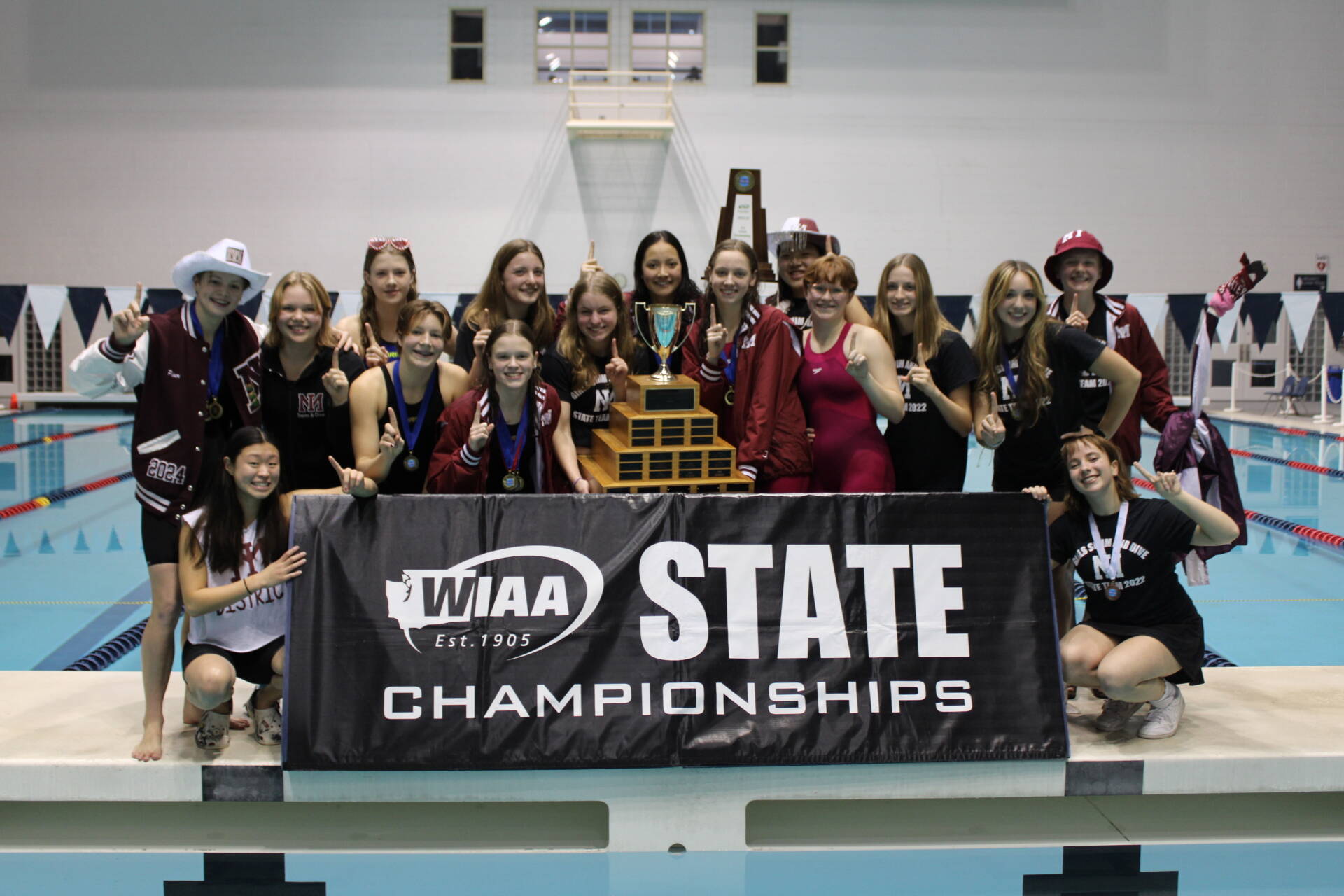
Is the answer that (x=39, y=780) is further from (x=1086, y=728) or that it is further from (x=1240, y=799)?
(x=1240, y=799)

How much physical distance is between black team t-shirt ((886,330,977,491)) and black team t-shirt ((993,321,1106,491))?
139 millimetres

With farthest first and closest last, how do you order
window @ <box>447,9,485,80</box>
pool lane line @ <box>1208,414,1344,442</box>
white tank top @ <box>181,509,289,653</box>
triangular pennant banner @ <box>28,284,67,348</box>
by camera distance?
window @ <box>447,9,485,80</box>, triangular pennant banner @ <box>28,284,67,348</box>, pool lane line @ <box>1208,414,1344,442</box>, white tank top @ <box>181,509,289,653</box>

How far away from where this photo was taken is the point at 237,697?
3.90 m

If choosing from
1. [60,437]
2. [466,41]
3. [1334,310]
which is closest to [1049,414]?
[1334,310]

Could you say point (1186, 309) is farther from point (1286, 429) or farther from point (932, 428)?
point (932, 428)

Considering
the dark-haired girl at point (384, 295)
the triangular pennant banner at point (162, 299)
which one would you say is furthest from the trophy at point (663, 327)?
the triangular pennant banner at point (162, 299)

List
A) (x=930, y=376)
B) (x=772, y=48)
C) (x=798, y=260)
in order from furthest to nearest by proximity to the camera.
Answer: (x=772, y=48) → (x=798, y=260) → (x=930, y=376)

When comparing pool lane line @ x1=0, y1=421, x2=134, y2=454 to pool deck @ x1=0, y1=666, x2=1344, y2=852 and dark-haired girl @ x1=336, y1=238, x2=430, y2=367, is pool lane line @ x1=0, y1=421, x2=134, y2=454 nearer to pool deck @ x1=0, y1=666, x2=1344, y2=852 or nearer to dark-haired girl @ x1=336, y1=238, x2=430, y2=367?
dark-haired girl @ x1=336, y1=238, x2=430, y2=367

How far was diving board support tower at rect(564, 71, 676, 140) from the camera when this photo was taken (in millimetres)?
16844

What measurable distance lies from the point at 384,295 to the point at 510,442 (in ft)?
3.48

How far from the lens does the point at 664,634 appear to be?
3324 mm

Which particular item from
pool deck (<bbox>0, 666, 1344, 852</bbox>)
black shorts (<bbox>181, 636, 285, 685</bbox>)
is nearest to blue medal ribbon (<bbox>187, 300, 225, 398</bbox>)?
black shorts (<bbox>181, 636, 285, 685</bbox>)

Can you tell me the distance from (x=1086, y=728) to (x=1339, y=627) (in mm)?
3217

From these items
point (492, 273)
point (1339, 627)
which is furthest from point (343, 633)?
point (1339, 627)
